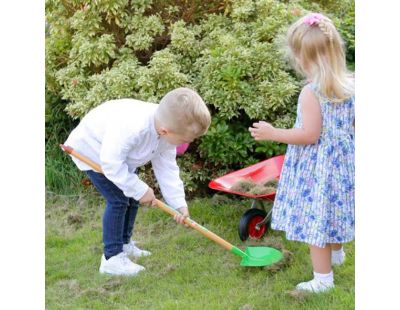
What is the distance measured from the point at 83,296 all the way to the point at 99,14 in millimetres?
2466

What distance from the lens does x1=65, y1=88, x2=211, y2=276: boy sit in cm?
298

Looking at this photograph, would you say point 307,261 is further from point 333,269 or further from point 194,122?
point 194,122

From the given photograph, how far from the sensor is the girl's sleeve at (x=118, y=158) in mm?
3039

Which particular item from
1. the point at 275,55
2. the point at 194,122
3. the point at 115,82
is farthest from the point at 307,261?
the point at 115,82

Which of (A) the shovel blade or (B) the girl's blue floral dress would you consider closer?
(B) the girl's blue floral dress

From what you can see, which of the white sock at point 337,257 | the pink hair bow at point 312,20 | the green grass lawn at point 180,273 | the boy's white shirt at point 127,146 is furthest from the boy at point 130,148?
the white sock at point 337,257

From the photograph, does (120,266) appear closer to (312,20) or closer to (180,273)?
(180,273)

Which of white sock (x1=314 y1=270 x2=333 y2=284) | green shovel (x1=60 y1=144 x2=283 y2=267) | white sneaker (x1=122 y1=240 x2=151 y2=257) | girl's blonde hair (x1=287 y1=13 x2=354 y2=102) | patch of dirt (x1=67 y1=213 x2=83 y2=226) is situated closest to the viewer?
girl's blonde hair (x1=287 y1=13 x2=354 y2=102)

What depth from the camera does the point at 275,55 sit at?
14.6 feet

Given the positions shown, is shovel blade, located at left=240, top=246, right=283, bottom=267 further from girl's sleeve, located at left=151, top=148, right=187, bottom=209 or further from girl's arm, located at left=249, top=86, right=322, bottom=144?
girl's arm, located at left=249, top=86, right=322, bottom=144

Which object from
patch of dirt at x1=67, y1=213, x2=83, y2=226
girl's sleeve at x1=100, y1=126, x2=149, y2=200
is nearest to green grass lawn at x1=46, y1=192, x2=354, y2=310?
patch of dirt at x1=67, y1=213, x2=83, y2=226

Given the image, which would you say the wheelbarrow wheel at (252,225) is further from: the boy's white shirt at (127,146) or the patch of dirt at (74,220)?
the patch of dirt at (74,220)

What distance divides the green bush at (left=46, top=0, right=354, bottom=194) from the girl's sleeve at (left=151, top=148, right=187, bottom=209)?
38.2 inches

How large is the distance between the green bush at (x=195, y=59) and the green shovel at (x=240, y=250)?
1138 mm
